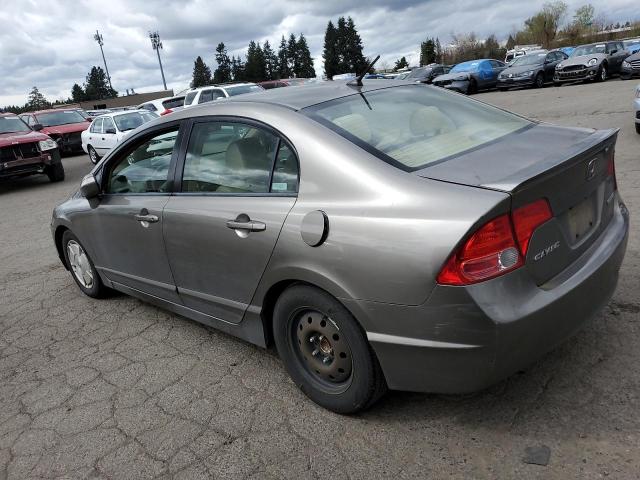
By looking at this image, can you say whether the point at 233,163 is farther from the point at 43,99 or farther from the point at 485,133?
the point at 43,99

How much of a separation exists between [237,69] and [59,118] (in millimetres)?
76161

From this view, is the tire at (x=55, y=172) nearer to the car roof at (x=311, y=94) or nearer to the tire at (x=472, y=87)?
the car roof at (x=311, y=94)

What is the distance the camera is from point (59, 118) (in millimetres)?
19984

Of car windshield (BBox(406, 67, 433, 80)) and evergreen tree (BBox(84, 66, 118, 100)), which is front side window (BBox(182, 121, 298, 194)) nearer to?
car windshield (BBox(406, 67, 433, 80))

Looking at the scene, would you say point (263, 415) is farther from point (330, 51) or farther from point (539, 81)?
point (330, 51)

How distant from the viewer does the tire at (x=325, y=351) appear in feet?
8.35

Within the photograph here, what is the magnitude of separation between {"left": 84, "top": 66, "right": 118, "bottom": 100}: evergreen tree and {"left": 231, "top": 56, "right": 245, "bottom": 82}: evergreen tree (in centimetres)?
2052

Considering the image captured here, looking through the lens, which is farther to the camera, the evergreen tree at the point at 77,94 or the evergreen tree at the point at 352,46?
the evergreen tree at the point at 77,94

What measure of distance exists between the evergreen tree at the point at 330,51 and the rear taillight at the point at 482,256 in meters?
85.6

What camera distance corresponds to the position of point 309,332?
2.79m

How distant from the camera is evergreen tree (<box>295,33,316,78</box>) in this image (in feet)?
301

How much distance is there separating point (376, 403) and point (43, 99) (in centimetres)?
10695

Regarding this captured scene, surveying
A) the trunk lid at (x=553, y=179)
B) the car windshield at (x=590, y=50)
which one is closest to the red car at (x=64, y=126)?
the trunk lid at (x=553, y=179)

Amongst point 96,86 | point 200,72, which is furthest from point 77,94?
point 200,72
